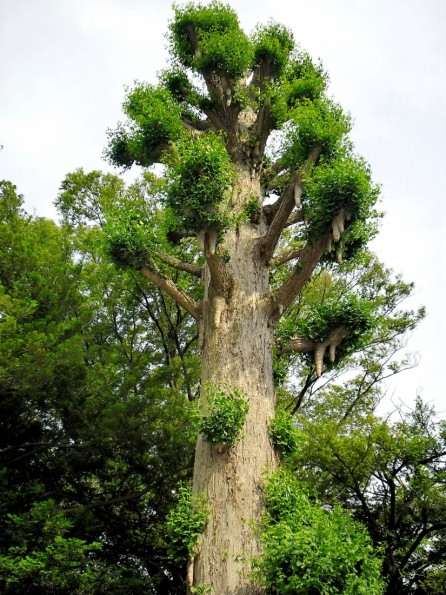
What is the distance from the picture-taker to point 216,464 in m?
5.16

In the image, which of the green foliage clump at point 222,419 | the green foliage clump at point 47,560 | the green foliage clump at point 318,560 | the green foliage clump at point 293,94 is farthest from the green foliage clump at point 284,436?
the green foliage clump at point 293,94

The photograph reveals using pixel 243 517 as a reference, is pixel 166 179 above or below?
above

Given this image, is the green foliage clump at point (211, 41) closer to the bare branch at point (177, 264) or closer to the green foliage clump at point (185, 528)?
the bare branch at point (177, 264)

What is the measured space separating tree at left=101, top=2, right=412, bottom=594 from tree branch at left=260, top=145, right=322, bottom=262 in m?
0.02

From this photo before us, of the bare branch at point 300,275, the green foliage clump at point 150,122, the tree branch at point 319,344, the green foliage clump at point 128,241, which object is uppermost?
the green foliage clump at point 150,122

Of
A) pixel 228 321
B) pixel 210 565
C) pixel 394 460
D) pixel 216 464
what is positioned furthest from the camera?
pixel 394 460

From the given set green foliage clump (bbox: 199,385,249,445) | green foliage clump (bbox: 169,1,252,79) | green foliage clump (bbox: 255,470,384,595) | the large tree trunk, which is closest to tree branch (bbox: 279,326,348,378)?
the large tree trunk

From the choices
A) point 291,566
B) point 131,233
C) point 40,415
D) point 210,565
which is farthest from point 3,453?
point 291,566

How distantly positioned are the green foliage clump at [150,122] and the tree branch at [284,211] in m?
2.18

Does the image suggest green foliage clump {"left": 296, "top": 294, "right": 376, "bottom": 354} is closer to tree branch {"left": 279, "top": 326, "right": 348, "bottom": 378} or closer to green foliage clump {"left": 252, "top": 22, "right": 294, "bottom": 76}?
tree branch {"left": 279, "top": 326, "right": 348, "bottom": 378}

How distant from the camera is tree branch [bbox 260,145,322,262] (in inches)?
268

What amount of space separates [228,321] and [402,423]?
5.89 metres

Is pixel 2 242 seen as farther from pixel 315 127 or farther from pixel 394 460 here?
pixel 394 460

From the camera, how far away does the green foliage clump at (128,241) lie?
247 inches
